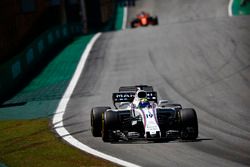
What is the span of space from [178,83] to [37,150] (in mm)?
12403

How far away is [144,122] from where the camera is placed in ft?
54.2

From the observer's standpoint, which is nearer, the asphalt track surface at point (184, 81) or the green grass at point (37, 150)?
the green grass at point (37, 150)

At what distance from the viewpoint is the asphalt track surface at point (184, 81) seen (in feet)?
49.3

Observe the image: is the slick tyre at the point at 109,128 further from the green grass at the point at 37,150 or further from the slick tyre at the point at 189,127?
the slick tyre at the point at 189,127

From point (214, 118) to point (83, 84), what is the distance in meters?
10.2

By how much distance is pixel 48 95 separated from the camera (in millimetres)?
28156

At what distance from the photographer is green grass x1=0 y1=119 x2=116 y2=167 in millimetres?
14271

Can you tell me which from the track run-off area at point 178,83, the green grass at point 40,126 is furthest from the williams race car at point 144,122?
the green grass at point 40,126

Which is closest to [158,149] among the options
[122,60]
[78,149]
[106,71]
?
[78,149]

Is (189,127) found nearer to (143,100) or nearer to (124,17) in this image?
(143,100)

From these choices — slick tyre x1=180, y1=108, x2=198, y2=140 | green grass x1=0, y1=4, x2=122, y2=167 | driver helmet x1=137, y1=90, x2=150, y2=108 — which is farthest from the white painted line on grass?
slick tyre x1=180, y1=108, x2=198, y2=140

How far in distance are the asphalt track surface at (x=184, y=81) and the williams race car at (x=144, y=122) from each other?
33 centimetres

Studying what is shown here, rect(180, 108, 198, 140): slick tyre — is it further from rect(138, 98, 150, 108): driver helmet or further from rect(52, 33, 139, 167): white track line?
rect(52, 33, 139, 167): white track line

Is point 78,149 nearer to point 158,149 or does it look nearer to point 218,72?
point 158,149
